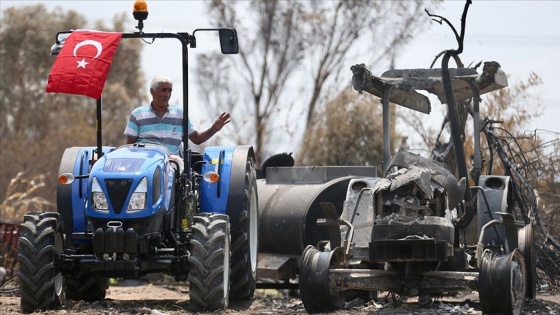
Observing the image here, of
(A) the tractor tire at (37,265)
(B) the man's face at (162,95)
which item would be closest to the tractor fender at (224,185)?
(B) the man's face at (162,95)

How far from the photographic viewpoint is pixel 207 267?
1152 cm

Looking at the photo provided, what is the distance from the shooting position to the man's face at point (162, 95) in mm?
13094

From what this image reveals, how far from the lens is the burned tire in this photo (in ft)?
38.0

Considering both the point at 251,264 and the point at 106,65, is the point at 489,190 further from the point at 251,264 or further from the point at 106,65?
the point at 106,65

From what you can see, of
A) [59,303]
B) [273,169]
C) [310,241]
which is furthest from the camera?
[273,169]

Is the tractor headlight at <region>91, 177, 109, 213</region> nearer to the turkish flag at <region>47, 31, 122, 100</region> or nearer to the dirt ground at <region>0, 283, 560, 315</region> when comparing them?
the turkish flag at <region>47, 31, 122, 100</region>

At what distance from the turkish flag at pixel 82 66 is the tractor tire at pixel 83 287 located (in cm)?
234

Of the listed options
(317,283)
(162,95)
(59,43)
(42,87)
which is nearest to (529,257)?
(317,283)

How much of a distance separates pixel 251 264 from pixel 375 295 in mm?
1372

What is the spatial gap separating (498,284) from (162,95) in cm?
406

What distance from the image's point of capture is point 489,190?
12781 mm

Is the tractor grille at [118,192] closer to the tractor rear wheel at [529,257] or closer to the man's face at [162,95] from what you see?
the man's face at [162,95]

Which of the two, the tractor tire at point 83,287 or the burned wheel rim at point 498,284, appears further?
the tractor tire at point 83,287

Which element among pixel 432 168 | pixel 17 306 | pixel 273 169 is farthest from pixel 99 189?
pixel 273 169
